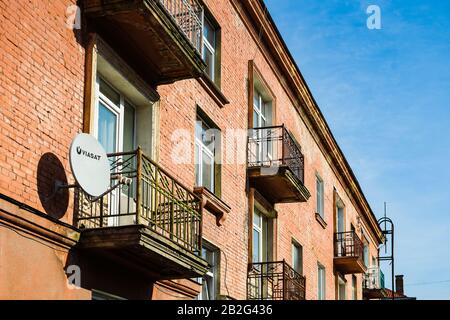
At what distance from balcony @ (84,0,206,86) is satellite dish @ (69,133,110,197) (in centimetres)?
214

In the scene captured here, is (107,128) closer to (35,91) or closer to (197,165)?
(35,91)

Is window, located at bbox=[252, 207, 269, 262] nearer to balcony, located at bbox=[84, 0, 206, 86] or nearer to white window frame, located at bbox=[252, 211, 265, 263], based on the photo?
white window frame, located at bbox=[252, 211, 265, 263]

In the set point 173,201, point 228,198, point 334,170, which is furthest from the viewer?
point 334,170

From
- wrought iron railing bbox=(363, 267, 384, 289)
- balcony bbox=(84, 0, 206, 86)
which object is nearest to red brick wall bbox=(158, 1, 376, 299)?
balcony bbox=(84, 0, 206, 86)

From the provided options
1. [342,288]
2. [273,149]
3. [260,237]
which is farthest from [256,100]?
[342,288]

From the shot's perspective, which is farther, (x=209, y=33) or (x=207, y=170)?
(x=209, y=33)

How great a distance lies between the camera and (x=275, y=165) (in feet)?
60.5

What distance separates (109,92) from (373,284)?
85.2 ft

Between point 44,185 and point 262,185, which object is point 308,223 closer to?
point 262,185

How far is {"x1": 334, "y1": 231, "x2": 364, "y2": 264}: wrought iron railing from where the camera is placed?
27.9 meters

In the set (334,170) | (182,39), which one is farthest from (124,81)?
(334,170)

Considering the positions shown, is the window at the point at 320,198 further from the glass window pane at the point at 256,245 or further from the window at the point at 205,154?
the window at the point at 205,154

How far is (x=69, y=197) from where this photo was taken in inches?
395

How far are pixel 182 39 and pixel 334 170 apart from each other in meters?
17.6
